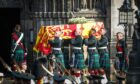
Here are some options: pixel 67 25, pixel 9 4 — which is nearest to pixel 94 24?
pixel 67 25

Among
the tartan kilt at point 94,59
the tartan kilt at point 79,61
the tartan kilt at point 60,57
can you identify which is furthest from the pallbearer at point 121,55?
the tartan kilt at point 60,57

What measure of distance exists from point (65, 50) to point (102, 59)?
1.66 m

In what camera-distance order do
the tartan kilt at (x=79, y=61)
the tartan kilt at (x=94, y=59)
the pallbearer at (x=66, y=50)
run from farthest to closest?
the pallbearer at (x=66, y=50) < the tartan kilt at (x=94, y=59) < the tartan kilt at (x=79, y=61)

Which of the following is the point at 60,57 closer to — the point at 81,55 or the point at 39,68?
the point at 81,55

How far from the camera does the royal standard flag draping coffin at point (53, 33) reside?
25.9m

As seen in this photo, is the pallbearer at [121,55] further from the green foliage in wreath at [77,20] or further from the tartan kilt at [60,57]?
the tartan kilt at [60,57]

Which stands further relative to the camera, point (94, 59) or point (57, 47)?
point (94, 59)

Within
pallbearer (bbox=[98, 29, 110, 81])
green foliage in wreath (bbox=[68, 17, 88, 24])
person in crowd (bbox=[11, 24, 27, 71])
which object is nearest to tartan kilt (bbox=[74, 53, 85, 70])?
pallbearer (bbox=[98, 29, 110, 81])

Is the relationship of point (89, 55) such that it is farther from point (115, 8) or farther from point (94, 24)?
point (115, 8)

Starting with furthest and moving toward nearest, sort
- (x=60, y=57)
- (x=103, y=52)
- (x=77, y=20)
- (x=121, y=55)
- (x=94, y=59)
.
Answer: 1. (x=77, y=20)
2. (x=121, y=55)
3. (x=103, y=52)
4. (x=94, y=59)
5. (x=60, y=57)

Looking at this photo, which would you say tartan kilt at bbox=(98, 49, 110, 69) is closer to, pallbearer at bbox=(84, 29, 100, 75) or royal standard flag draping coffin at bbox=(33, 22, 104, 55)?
pallbearer at bbox=(84, 29, 100, 75)

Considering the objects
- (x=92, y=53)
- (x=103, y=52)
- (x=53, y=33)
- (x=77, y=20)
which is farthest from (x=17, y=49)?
(x=103, y=52)

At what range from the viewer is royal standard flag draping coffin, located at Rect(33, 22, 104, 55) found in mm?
25875

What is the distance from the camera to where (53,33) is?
85.2 ft
